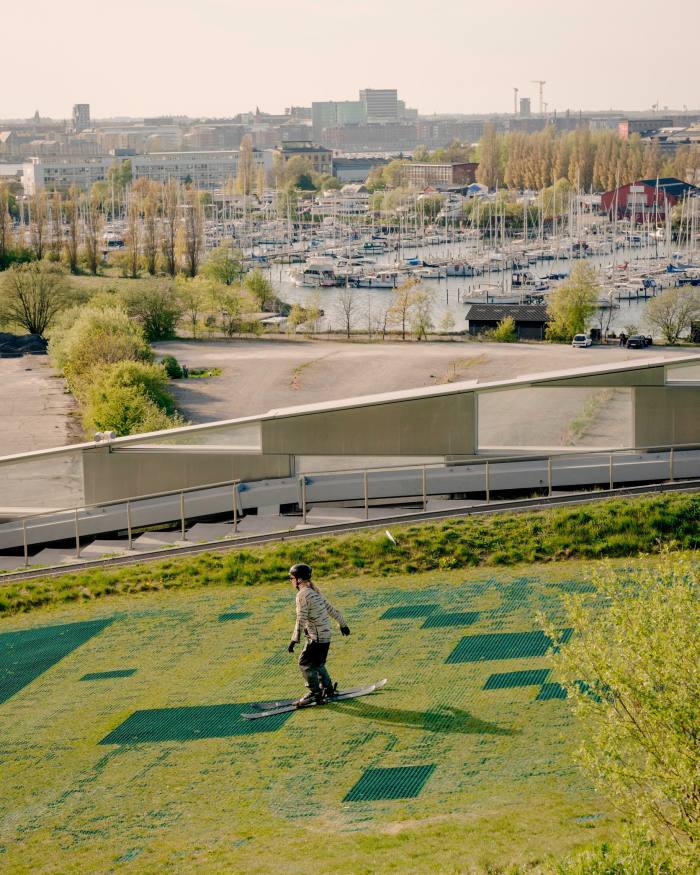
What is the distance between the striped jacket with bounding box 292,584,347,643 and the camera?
7273 mm

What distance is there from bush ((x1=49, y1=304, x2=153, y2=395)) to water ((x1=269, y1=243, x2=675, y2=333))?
15079 mm

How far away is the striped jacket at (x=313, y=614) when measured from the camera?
727 cm

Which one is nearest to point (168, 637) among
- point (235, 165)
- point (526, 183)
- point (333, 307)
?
point (333, 307)

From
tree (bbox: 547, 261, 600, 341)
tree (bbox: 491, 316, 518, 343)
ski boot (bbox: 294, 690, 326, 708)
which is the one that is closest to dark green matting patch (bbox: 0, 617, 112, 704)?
ski boot (bbox: 294, 690, 326, 708)

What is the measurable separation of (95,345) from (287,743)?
26.1 metres

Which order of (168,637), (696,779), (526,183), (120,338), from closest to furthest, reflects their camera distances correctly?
(696,779) → (168,637) → (120,338) → (526,183)

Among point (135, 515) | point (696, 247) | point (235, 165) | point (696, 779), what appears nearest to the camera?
point (696, 779)

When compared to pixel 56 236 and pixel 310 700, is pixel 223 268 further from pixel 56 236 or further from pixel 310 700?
pixel 310 700

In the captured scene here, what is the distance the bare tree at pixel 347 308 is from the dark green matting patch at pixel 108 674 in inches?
1468

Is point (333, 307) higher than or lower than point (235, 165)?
lower

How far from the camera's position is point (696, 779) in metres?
4.59

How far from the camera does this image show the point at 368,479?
1238 centimetres

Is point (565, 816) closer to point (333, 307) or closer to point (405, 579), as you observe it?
point (405, 579)

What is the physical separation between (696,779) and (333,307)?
Result: 54.3 m
